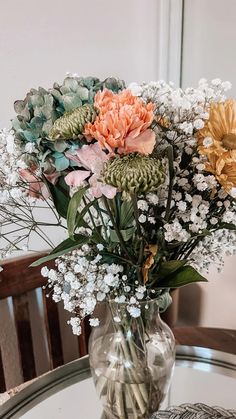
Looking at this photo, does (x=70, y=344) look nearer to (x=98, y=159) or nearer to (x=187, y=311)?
(x=187, y=311)

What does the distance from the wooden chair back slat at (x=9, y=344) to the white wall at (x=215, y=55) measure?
671 mm

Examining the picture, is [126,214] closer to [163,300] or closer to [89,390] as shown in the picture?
[163,300]

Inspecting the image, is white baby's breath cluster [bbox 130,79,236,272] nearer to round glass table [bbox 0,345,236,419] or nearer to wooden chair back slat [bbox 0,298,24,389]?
round glass table [bbox 0,345,236,419]

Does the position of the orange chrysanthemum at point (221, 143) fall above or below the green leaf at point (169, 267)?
above

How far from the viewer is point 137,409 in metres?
0.76

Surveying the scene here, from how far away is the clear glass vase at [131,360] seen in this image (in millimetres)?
722

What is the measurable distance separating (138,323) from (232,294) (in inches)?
37.6

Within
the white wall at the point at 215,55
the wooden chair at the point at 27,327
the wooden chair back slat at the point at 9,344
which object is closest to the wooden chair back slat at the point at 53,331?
the wooden chair at the point at 27,327

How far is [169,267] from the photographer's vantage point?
0.65 meters

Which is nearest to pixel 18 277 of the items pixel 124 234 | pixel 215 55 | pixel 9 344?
pixel 9 344

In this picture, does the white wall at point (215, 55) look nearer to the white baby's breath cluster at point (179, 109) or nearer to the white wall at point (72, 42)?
the white wall at point (72, 42)

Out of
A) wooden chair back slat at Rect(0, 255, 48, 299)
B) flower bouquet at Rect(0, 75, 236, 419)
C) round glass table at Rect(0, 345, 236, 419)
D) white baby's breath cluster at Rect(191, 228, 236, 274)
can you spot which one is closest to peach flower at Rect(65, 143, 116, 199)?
flower bouquet at Rect(0, 75, 236, 419)

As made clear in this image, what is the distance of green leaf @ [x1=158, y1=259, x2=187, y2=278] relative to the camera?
25.1 inches

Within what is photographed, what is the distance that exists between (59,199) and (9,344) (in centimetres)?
92
